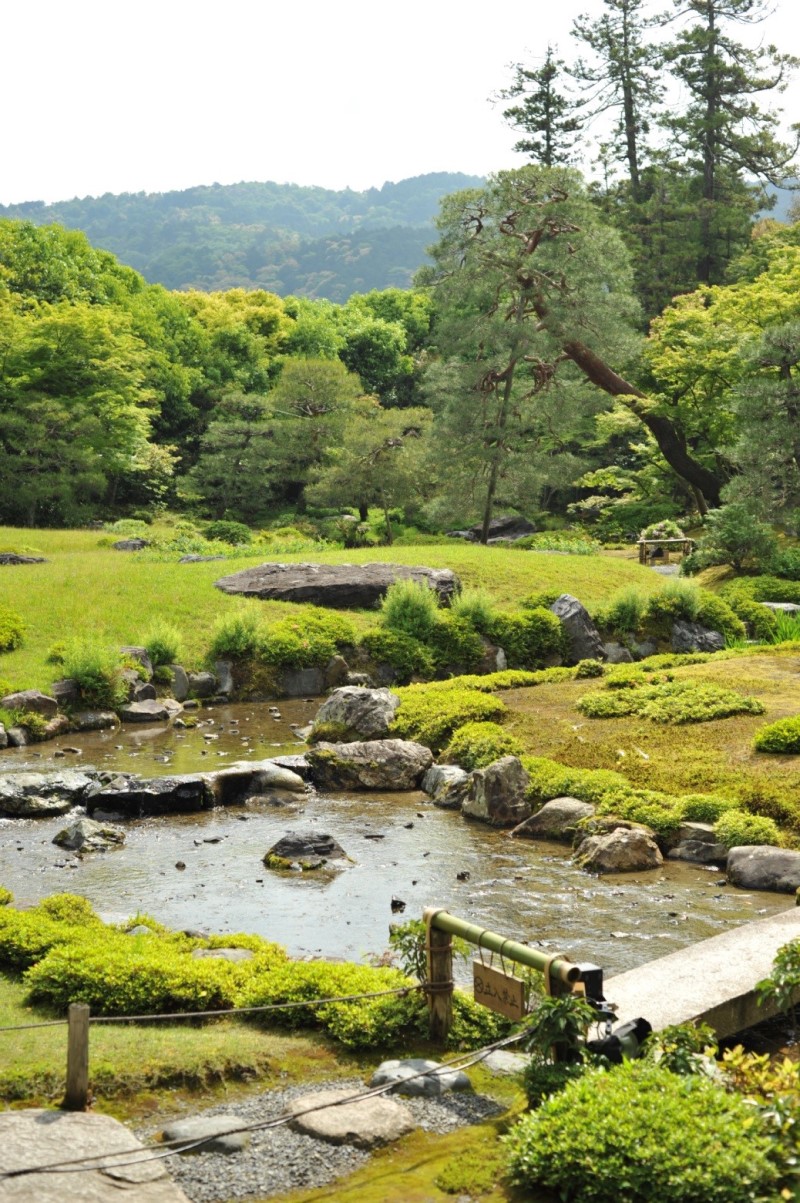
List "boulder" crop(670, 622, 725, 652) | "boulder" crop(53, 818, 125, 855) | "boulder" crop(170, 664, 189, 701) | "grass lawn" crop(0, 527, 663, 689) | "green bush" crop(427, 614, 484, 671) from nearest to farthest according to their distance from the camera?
"boulder" crop(53, 818, 125, 855)
"boulder" crop(170, 664, 189, 701)
"grass lawn" crop(0, 527, 663, 689)
"green bush" crop(427, 614, 484, 671)
"boulder" crop(670, 622, 725, 652)

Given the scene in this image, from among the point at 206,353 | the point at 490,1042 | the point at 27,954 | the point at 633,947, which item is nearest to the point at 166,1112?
the point at 490,1042

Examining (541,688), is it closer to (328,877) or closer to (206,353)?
(328,877)

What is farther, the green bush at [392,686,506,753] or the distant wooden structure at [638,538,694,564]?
the distant wooden structure at [638,538,694,564]

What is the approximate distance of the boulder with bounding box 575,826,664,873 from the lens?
1202cm

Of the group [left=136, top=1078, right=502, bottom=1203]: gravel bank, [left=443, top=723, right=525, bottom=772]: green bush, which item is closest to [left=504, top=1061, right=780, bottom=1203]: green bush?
[left=136, top=1078, right=502, bottom=1203]: gravel bank

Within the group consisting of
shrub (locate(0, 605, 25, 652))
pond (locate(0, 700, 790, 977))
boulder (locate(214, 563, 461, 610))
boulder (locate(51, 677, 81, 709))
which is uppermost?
boulder (locate(214, 563, 461, 610))

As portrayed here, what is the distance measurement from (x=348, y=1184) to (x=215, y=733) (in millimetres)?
14578

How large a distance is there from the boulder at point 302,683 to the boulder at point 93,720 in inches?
154

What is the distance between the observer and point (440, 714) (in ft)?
58.4

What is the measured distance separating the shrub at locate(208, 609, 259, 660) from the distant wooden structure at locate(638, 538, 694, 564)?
1704 centimetres

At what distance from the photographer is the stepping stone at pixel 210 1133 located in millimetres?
5536

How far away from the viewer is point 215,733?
1962cm

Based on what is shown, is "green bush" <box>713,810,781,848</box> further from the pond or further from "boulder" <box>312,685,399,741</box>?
"boulder" <box>312,685,399,741</box>

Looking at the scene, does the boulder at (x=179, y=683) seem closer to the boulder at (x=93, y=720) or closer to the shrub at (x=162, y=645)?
the shrub at (x=162, y=645)
